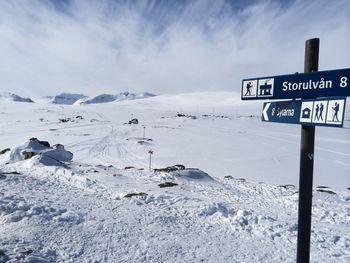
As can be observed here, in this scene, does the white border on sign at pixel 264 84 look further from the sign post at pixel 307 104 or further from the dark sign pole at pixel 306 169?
the dark sign pole at pixel 306 169

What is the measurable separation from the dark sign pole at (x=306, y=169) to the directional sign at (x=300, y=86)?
163 millimetres

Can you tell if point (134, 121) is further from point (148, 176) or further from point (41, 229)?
point (41, 229)

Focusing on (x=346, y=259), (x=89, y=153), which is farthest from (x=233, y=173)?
(x=346, y=259)

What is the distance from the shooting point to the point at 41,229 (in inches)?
240

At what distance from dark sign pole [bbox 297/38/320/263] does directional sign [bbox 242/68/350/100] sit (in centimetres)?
16

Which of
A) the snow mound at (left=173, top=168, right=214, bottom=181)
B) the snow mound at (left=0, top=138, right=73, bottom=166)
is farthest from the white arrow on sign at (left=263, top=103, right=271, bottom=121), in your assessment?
the snow mound at (left=0, top=138, right=73, bottom=166)

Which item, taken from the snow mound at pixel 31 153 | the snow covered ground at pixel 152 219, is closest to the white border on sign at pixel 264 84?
the snow covered ground at pixel 152 219

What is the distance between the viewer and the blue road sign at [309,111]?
3.24 meters

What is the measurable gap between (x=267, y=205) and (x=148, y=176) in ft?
18.3

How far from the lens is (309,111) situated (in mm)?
3598

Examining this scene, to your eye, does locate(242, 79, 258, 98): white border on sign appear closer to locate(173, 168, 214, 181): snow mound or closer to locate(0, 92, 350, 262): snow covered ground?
locate(0, 92, 350, 262): snow covered ground

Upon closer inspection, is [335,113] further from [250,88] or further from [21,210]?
[21,210]

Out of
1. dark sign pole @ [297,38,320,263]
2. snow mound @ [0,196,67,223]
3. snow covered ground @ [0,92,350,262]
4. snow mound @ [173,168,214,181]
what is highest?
dark sign pole @ [297,38,320,263]

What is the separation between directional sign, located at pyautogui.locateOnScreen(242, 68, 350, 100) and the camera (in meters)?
3.35
